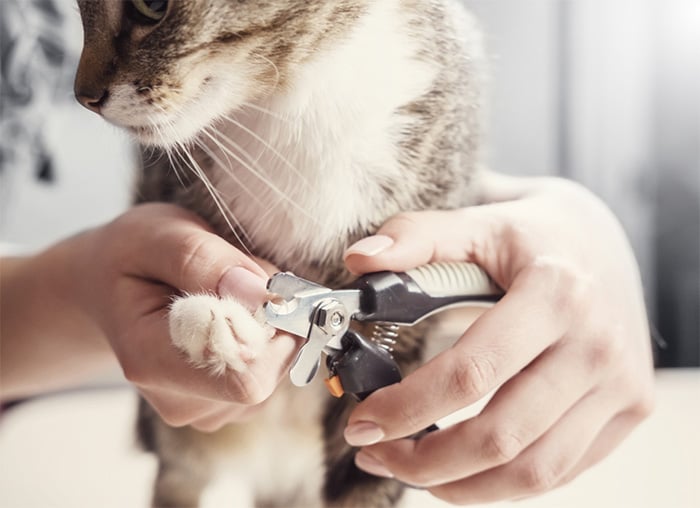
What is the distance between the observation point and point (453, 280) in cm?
41

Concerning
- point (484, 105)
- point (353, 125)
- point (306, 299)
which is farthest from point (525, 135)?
point (306, 299)

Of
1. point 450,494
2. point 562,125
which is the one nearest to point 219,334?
point 450,494

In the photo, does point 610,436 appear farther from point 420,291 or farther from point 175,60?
point 175,60

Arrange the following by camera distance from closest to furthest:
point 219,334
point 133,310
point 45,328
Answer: point 219,334 → point 133,310 → point 45,328

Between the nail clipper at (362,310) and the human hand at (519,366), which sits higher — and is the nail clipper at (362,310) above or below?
above

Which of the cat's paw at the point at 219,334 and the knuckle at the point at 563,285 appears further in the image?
the knuckle at the point at 563,285

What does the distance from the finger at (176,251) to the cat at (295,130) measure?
27 millimetres

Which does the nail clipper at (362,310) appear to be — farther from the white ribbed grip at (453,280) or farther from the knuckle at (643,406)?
the knuckle at (643,406)

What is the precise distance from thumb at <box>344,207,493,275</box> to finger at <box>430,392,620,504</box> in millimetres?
114

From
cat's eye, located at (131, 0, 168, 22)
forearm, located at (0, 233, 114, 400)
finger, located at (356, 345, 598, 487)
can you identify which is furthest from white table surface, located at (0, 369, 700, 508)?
cat's eye, located at (131, 0, 168, 22)

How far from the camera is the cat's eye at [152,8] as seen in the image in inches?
14.5

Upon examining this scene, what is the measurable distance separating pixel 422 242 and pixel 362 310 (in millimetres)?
67

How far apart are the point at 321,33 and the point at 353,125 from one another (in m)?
0.06

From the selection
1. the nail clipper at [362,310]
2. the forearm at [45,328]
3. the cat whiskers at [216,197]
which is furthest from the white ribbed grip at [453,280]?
the forearm at [45,328]
